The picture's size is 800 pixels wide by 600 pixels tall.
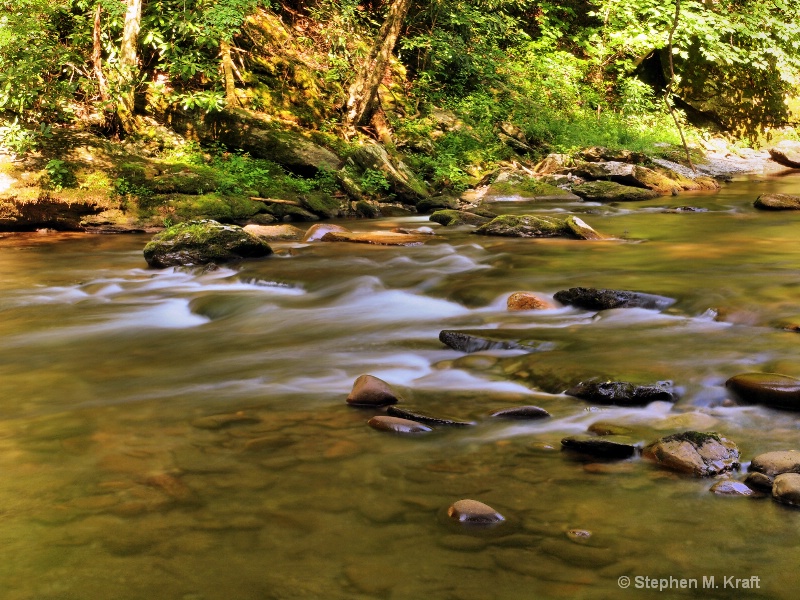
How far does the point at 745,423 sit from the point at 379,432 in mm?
1676

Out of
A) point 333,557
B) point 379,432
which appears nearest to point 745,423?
point 379,432

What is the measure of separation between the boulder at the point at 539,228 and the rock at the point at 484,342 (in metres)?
4.67

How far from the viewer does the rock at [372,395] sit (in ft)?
12.8

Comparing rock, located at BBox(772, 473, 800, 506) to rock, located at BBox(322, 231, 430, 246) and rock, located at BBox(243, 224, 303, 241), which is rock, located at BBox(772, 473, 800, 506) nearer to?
rock, located at BBox(322, 231, 430, 246)

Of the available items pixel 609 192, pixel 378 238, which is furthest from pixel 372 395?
pixel 609 192

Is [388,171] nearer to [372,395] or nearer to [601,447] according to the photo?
[372,395]

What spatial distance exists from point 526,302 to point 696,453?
3149mm

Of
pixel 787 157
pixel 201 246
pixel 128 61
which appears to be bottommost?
pixel 787 157

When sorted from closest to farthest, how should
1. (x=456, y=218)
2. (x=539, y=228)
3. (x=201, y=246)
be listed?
(x=201, y=246) → (x=539, y=228) → (x=456, y=218)

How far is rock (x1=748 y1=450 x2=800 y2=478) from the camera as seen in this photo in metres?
2.81

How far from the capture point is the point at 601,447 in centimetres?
316

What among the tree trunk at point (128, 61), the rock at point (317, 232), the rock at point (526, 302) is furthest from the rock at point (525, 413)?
the tree trunk at point (128, 61)

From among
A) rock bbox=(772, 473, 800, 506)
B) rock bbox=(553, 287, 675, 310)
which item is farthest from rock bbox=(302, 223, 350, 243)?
rock bbox=(772, 473, 800, 506)

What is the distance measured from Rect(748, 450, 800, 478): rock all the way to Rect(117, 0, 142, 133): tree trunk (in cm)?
1077
